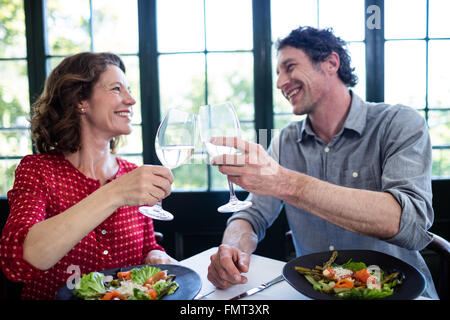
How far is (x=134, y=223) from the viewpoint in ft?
4.23

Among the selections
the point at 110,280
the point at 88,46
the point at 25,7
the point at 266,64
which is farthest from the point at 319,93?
the point at 25,7

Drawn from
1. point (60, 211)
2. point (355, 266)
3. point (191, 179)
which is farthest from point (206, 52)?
point (355, 266)

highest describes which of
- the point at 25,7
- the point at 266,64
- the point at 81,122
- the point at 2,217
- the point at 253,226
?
the point at 25,7

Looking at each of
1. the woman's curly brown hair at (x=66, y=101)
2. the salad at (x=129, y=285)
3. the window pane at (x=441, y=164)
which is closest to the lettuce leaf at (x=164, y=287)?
the salad at (x=129, y=285)

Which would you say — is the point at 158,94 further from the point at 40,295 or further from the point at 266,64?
the point at 40,295

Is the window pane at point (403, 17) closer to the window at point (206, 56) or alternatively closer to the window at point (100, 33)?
the window at point (206, 56)

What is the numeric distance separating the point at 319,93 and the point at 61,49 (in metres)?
1.83

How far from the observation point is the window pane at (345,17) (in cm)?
220

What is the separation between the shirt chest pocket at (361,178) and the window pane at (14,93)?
6.91 feet

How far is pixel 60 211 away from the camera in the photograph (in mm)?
1162

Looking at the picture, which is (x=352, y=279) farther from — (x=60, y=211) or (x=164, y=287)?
(x=60, y=211)

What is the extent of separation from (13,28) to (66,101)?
4.92 feet

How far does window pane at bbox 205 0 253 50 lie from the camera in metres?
2.25

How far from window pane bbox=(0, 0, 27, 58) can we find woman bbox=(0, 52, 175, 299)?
51.1 inches
